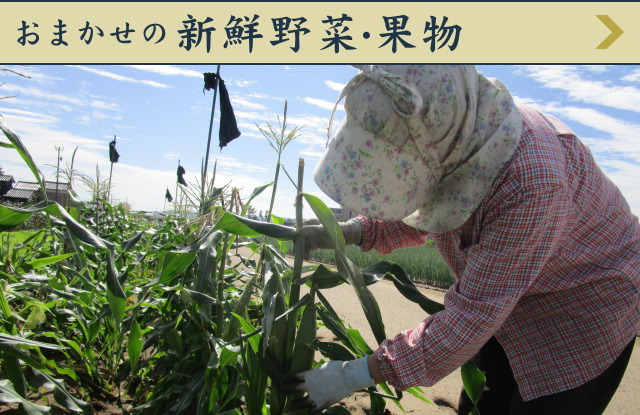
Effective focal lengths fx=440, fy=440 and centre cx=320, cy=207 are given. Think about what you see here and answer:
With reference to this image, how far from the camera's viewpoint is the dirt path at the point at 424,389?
85.8 inches

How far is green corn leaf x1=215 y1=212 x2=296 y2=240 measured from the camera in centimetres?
119

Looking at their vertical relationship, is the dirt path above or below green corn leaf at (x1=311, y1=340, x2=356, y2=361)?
below

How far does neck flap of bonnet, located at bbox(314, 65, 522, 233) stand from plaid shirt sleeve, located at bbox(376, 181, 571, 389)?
0.12m

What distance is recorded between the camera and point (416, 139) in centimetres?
111

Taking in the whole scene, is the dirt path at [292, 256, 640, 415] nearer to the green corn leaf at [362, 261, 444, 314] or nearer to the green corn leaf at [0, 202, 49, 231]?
the green corn leaf at [362, 261, 444, 314]

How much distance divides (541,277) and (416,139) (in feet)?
1.83

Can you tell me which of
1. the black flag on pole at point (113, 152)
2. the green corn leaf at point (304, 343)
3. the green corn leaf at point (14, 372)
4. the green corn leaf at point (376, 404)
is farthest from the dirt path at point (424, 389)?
the black flag on pole at point (113, 152)

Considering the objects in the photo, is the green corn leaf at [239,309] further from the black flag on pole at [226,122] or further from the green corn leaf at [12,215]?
the black flag on pole at [226,122]

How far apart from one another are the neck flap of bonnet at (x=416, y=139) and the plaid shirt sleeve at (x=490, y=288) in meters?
0.12

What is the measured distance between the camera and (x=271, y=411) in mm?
1305

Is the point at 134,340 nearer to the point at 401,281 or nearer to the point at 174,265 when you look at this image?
the point at 174,265

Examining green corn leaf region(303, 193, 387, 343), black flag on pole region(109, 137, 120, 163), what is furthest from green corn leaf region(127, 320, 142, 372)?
black flag on pole region(109, 137, 120, 163)

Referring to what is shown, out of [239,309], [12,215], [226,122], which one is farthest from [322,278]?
[226,122]

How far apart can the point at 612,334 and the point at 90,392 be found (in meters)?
2.05
